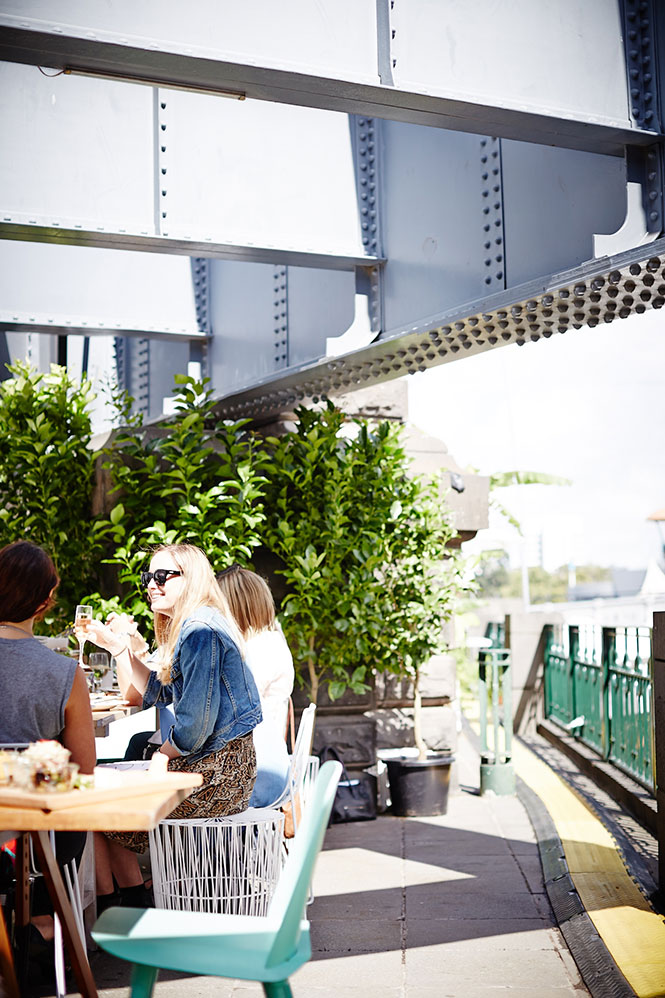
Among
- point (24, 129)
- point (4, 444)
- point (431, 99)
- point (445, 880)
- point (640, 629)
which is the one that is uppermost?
point (24, 129)

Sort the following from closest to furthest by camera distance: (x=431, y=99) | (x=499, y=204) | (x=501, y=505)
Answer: (x=431, y=99), (x=499, y=204), (x=501, y=505)

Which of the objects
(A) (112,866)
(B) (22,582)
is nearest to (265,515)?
(A) (112,866)

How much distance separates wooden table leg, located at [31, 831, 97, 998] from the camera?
126 inches

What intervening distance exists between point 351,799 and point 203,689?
383 cm

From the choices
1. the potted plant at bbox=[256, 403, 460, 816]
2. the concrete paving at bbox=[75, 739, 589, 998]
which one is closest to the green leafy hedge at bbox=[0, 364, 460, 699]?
the potted plant at bbox=[256, 403, 460, 816]

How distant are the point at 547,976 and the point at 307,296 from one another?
15.2 ft

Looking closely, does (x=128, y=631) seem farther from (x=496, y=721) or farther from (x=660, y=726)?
(x=496, y=721)

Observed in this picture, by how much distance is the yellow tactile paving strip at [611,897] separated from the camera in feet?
13.5

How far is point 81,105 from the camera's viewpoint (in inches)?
231

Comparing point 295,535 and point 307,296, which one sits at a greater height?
point 307,296

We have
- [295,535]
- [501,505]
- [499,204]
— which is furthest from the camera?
[501,505]

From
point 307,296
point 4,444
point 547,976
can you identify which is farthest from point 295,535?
point 547,976

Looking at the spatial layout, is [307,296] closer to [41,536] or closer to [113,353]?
[41,536]

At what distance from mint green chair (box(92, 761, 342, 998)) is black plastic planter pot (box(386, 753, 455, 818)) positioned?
4551mm
